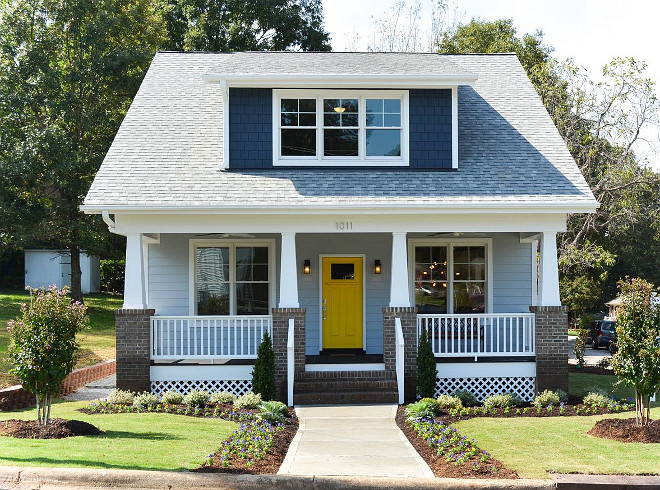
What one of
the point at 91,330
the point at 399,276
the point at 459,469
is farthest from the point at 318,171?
the point at 91,330

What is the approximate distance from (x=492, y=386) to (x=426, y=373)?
1.60 m

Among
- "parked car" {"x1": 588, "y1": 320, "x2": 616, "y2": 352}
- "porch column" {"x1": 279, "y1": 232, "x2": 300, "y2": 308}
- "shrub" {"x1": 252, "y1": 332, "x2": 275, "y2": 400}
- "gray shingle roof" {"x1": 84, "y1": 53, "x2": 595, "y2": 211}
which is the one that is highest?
"gray shingle roof" {"x1": 84, "y1": 53, "x2": 595, "y2": 211}

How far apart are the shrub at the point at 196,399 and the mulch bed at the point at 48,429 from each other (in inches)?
113

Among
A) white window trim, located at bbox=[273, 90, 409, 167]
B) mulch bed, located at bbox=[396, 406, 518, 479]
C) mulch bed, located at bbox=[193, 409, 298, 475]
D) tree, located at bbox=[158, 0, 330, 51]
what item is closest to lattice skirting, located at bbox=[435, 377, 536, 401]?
white window trim, located at bbox=[273, 90, 409, 167]

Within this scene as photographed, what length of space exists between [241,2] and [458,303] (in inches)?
1029

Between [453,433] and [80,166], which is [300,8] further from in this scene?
[453,433]

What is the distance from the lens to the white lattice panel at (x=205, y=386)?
1430 cm

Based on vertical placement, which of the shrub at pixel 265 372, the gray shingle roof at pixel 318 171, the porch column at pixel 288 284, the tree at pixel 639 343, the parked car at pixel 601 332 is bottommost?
the parked car at pixel 601 332

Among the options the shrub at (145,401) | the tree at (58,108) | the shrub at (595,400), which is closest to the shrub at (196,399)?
the shrub at (145,401)

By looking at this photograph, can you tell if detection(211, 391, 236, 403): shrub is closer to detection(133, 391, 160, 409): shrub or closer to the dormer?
detection(133, 391, 160, 409): shrub

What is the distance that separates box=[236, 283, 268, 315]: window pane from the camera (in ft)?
54.9

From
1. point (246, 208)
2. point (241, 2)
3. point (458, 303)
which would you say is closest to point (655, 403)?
point (458, 303)

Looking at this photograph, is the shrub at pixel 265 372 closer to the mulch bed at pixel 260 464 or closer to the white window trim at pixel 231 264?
the white window trim at pixel 231 264

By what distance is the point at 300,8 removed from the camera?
4047cm
